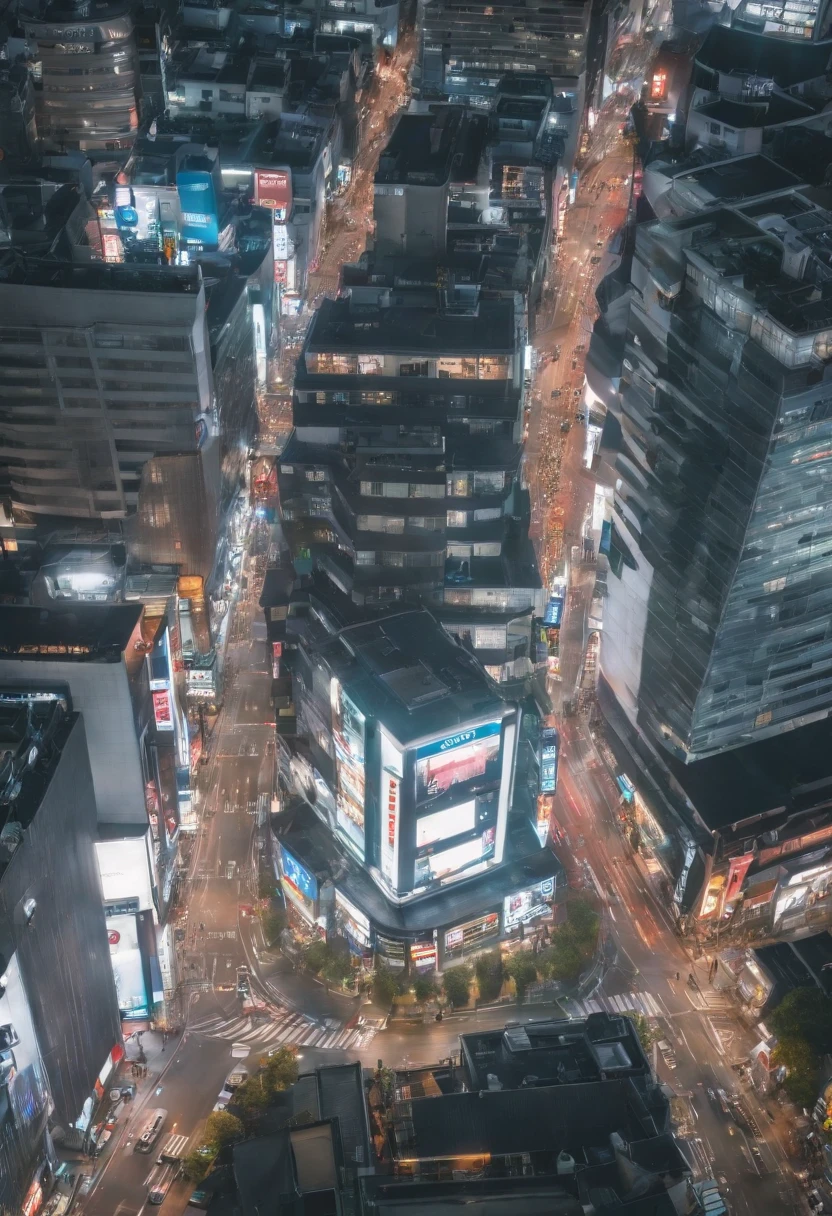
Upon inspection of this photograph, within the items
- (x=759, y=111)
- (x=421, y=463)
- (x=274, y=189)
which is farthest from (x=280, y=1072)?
(x=759, y=111)

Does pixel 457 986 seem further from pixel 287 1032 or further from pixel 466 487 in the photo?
pixel 466 487

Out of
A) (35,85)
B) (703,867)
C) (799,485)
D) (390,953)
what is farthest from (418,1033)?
(35,85)

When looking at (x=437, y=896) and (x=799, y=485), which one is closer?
(x=799, y=485)

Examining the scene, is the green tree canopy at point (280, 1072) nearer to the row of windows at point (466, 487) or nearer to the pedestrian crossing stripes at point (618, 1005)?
the pedestrian crossing stripes at point (618, 1005)

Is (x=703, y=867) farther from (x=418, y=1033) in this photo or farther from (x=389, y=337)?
(x=389, y=337)

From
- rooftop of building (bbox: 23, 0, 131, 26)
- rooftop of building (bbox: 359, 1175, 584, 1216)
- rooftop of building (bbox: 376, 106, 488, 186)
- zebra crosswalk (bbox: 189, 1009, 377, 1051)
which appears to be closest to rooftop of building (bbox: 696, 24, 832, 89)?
rooftop of building (bbox: 376, 106, 488, 186)

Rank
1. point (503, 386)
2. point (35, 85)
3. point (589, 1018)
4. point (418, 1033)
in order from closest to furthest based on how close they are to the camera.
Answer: point (589, 1018)
point (418, 1033)
point (503, 386)
point (35, 85)
